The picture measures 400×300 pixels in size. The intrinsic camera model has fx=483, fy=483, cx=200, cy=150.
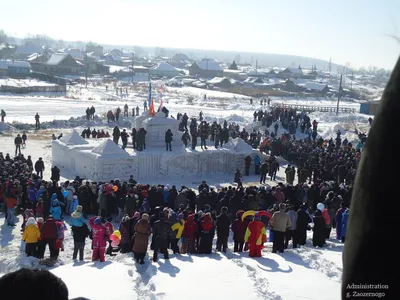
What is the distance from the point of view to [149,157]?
2084cm

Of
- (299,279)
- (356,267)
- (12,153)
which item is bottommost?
(12,153)

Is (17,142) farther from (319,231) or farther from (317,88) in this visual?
(317,88)

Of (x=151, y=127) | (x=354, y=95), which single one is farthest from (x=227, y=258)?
(x=354, y=95)

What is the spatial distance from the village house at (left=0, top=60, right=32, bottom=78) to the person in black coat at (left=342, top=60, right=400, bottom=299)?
78.9 m

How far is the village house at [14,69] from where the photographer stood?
74.8 meters

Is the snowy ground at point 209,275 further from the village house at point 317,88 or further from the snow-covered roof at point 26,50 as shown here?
the snow-covered roof at point 26,50

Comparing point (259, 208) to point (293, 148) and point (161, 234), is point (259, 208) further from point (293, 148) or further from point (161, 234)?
point (293, 148)

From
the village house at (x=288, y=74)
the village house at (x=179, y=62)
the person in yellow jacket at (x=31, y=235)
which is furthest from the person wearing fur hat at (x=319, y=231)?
the village house at (x=179, y=62)

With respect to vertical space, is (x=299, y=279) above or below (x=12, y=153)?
above

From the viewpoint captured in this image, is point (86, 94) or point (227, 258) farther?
point (86, 94)

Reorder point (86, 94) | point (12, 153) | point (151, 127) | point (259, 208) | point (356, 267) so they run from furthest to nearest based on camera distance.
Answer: point (86, 94)
point (12, 153)
point (151, 127)
point (259, 208)
point (356, 267)

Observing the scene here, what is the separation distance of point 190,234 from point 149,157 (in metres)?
10.4

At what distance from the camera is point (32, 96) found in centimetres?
5481

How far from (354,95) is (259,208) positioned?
269 ft
